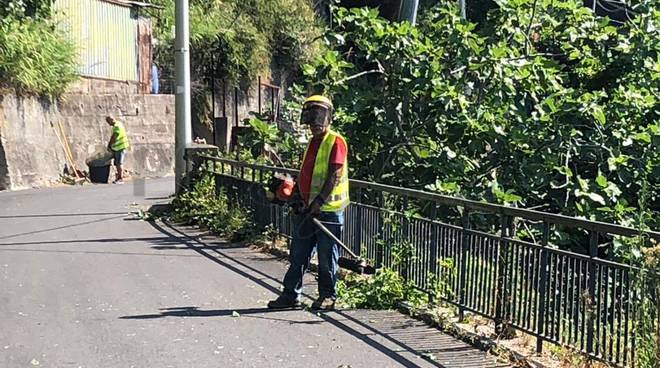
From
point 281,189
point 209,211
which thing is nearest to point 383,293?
point 281,189

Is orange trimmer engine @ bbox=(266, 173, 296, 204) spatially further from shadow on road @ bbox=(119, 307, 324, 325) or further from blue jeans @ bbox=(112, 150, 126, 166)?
blue jeans @ bbox=(112, 150, 126, 166)

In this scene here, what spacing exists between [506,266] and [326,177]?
1.84 meters

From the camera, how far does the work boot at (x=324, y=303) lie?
25.1 ft

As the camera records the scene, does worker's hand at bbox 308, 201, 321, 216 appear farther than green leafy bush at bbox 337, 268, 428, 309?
No

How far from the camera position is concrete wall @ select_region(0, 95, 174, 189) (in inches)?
787

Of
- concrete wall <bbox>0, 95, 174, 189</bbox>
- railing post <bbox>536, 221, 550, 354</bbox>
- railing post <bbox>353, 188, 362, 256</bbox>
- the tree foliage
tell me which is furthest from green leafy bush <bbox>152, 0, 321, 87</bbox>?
railing post <bbox>536, 221, 550, 354</bbox>

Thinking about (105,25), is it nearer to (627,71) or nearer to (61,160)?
(61,160)

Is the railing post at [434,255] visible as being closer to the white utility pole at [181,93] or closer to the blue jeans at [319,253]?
the blue jeans at [319,253]

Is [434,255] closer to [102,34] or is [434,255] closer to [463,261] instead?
[463,261]

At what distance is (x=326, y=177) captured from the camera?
7.47m

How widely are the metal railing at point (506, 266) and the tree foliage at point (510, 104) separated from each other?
131 cm

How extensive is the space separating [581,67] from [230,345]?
Result: 8.29m

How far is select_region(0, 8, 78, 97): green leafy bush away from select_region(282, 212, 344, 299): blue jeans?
14.7 m

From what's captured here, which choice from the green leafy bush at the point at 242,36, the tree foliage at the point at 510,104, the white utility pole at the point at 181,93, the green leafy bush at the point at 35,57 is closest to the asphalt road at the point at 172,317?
the tree foliage at the point at 510,104
